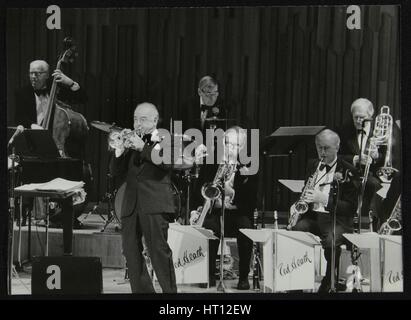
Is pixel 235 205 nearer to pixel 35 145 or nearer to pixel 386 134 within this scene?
pixel 386 134

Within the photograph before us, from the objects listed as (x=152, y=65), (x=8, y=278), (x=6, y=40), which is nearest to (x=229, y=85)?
(x=152, y=65)

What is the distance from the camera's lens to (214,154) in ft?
15.6

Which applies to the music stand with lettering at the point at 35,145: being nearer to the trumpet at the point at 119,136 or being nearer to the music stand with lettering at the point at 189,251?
the trumpet at the point at 119,136

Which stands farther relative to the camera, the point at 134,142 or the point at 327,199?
the point at 327,199

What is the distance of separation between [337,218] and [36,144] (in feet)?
6.93

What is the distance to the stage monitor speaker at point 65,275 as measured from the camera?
187 inches

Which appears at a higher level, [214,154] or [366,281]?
[214,154]

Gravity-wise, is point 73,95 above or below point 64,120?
above

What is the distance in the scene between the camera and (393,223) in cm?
477

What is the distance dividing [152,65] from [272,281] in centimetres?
168

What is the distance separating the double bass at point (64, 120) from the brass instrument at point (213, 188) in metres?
0.91

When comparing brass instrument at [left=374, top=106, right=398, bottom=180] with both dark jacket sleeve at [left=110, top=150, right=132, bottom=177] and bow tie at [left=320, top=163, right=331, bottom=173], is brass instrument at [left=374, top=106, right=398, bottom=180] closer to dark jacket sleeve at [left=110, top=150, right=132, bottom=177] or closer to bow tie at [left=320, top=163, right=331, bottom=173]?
bow tie at [left=320, top=163, right=331, bottom=173]

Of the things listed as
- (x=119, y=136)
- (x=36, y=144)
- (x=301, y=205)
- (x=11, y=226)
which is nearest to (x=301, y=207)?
(x=301, y=205)
